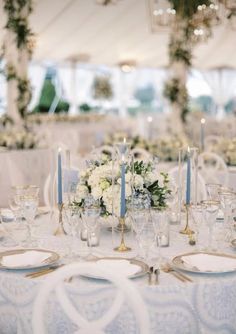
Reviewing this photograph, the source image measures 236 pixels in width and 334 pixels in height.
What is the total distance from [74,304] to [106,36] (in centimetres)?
1200

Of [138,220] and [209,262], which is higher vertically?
[138,220]

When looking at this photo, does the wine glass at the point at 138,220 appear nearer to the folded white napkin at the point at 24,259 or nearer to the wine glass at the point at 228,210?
the folded white napkin at the point at 24,259

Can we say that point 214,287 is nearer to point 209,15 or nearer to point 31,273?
point 31,273

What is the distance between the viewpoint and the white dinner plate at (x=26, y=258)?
231 centimetres

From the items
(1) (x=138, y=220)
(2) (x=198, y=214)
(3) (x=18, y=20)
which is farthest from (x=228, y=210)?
(3) (x=18, y=20)

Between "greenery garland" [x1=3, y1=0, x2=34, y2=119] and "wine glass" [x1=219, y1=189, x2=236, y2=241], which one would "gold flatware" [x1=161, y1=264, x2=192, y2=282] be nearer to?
"wine glass" [x1=219, y1=189, x2=236, y2=241]

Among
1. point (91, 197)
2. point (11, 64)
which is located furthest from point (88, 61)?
point (91, 197)

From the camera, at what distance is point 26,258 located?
7.94 ft

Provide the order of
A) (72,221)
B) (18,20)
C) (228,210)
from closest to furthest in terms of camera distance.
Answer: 1. (72,221)
2. (228,210)
3. (18,20)

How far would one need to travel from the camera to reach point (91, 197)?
281 cm

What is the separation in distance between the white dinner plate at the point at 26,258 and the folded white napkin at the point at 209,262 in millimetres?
577

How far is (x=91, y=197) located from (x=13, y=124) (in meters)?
4.81

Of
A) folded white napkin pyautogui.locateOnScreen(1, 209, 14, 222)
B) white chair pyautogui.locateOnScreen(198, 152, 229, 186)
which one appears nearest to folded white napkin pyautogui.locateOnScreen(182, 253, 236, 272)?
folded white napkin pyautogui.locateOnScreen(1, 209, 14, 222)

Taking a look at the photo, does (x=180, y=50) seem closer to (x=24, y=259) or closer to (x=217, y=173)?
(x=217, y=173)
